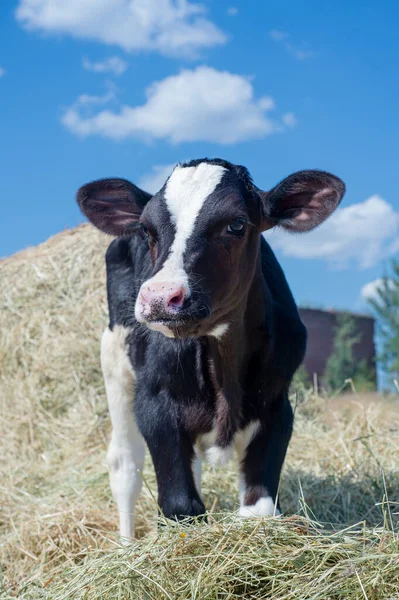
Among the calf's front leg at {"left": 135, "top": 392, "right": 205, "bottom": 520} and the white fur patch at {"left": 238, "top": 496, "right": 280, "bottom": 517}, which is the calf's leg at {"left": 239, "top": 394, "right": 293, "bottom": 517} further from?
the calf's front leg at {"left": 135, "top": 392, "right": 205, "bottom": 520}

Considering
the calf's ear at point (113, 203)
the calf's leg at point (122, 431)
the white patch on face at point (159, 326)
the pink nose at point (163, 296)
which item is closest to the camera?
the pink nose at point (163, 296)

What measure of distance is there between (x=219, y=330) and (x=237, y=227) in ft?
1.81

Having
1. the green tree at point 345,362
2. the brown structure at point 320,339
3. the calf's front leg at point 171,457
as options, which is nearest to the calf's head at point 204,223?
the calf's front leg at point 171,457

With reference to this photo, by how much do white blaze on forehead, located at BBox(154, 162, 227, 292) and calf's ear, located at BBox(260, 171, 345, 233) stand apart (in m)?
0.33

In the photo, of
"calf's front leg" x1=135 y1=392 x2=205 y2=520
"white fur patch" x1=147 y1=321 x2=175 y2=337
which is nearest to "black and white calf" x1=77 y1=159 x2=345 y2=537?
"calf's front leg" x1=135 y1=392 x2=205 y2=520

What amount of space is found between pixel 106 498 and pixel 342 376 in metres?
14.3

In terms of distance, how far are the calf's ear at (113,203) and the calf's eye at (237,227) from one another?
0.83 m

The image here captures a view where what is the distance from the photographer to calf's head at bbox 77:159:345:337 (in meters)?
3.46

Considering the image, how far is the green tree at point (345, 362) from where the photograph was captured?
1989 centimetres

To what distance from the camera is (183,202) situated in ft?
12.9

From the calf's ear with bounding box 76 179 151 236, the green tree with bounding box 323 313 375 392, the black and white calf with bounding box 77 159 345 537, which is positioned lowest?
the green tree with bounding box 323 313 375 392

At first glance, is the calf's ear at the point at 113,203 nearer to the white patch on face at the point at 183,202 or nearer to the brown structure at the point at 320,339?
the white patch on face at the point at 183,202

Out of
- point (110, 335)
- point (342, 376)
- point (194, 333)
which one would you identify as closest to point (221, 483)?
point (110, 335)

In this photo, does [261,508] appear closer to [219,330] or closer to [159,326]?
[219,330]
